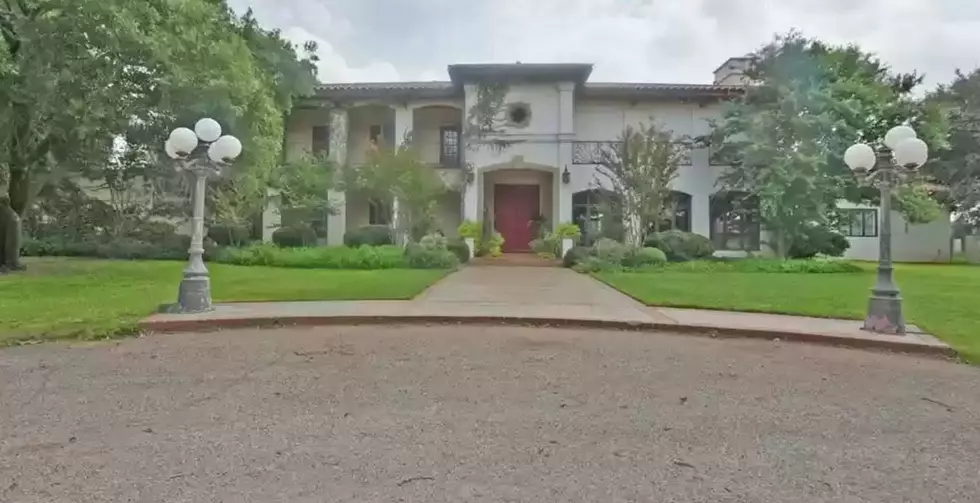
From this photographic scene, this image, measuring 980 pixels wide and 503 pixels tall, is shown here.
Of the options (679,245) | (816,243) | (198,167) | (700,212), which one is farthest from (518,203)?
(198,167)

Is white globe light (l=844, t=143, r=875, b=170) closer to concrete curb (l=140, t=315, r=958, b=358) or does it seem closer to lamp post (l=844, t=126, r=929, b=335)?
lamp post (l=844, t=126, r=929, b=335)

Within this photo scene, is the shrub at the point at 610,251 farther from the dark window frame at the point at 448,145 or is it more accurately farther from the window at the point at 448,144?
the window at the point at 448,144

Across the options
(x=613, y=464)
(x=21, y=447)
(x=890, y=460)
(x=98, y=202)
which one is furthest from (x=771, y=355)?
(x=98, y=202)

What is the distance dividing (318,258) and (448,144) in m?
8.48

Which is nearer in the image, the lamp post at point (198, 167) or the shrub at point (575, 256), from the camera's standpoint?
the lamp post at point (198, 167)

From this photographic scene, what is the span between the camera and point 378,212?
74.0 ft

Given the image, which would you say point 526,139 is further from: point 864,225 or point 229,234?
A: point 864,225

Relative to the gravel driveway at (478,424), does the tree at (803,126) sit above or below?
above

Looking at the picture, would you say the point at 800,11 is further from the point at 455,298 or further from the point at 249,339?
the point at 249,339

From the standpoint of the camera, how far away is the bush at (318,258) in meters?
16.1

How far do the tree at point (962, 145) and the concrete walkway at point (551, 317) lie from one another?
1792 centimetres

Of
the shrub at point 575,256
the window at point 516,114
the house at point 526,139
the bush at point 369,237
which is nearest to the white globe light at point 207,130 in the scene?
the shrub at point 575,256

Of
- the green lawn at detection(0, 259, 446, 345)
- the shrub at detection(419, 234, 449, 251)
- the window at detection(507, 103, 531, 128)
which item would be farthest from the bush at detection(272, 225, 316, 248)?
the window at detection(507, 103, 531, 128)

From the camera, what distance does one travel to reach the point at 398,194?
19.5 meters
